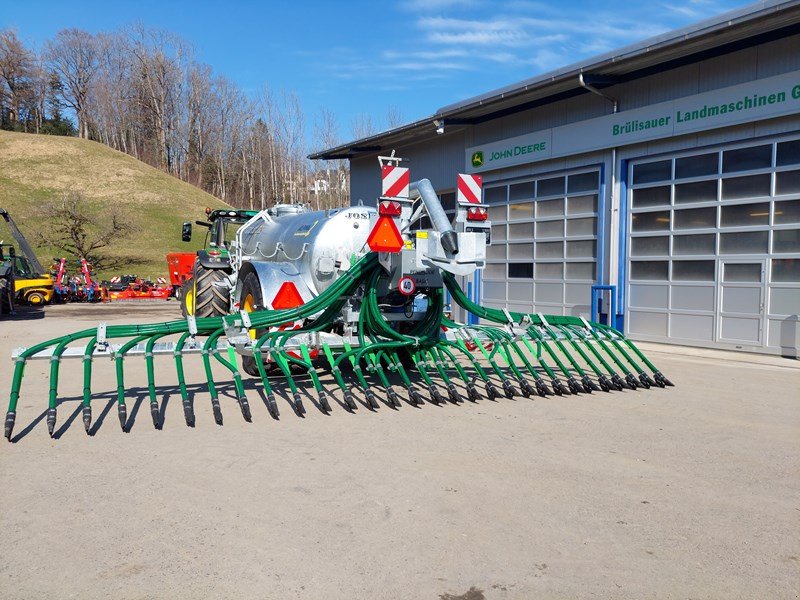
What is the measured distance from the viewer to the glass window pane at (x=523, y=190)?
1465cm

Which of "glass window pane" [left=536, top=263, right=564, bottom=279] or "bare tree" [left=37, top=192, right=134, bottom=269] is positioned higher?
"bare tree" [left=37, top=192, right=134, bottom=269]

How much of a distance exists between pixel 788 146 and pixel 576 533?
9.03m

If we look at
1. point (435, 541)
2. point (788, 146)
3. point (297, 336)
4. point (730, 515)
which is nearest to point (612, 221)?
point (788, 146)

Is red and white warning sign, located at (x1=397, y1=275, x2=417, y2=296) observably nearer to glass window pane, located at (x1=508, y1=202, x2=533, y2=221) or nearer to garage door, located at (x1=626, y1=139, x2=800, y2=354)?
garage door, located at (x1=626, y1=139, x2=800, y2=354)

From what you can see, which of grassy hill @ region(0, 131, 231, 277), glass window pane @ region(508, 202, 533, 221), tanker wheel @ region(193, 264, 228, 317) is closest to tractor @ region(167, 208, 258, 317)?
tanker wheel @ region(193, 264, 228, 317)

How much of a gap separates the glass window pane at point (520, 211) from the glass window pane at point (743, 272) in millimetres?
4632

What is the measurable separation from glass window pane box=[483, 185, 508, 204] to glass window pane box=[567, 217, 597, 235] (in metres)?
2.06

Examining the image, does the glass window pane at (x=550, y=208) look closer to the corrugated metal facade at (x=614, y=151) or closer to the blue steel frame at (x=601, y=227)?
the corrugated metal facade at (x=614, y=151)

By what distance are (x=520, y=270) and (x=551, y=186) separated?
202 cm

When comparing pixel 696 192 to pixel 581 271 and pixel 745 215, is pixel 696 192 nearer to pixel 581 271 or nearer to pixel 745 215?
pixel 745 215

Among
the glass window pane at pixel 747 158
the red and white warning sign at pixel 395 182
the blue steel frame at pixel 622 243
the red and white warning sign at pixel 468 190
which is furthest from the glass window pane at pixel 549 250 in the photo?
the red and white warning sign at pixel 395 182

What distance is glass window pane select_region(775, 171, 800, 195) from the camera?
1018 centimetres

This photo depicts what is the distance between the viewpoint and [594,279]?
1324 cm

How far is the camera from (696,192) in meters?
11.5
